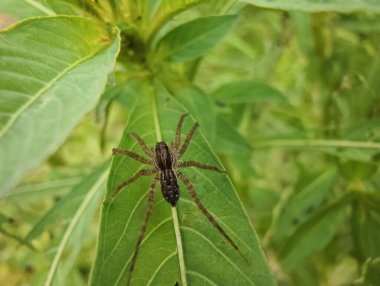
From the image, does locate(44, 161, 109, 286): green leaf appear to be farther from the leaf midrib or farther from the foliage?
the leaf midrib

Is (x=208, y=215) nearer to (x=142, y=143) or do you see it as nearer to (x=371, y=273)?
(x=142, y=143)

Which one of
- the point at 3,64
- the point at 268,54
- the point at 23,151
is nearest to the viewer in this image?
the point at 23,151

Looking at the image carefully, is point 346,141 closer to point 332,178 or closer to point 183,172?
point 332,178

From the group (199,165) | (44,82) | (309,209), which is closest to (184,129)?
(199,165)

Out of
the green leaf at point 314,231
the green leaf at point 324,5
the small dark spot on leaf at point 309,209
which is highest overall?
the green leaf at point 324,5

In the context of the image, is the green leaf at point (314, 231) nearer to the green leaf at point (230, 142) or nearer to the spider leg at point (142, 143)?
the green leaf at point (230, 142)

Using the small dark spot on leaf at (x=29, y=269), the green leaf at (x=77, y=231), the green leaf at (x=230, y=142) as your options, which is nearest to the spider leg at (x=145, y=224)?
the green leaf at (x=77, y=231)

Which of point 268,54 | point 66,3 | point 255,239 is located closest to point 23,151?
point 255,239
